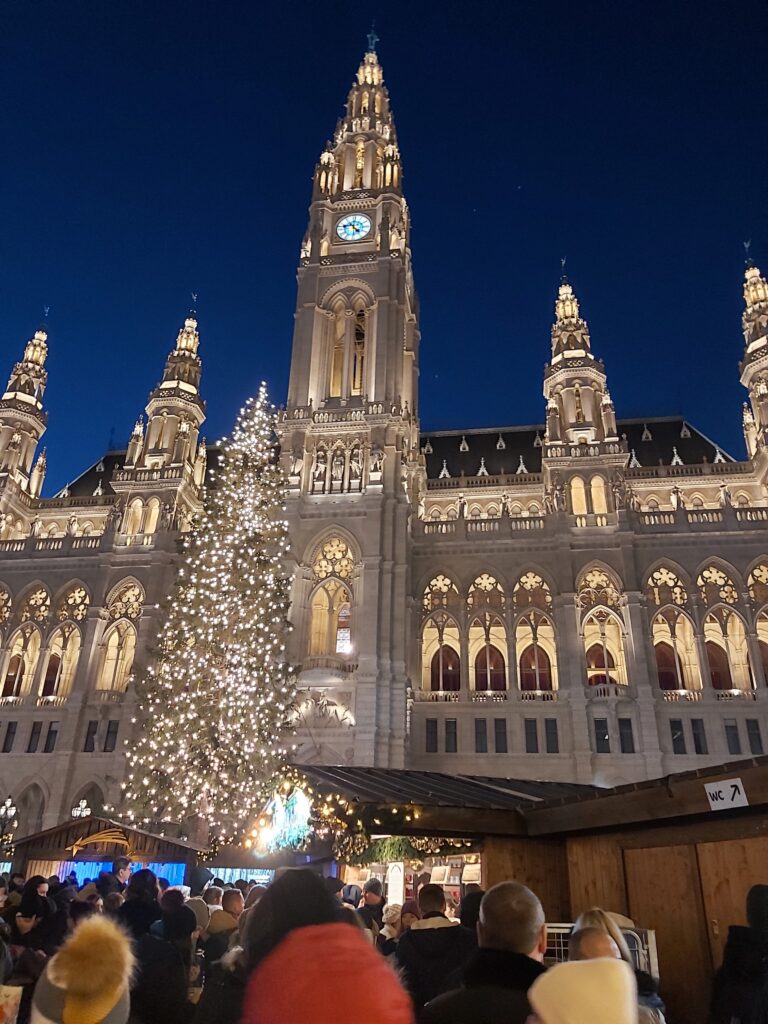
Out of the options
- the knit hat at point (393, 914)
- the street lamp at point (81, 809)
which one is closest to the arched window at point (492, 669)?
the street lamp at point (81, 809)

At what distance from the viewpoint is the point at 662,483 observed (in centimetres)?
4156

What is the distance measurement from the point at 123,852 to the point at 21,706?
79.5ft

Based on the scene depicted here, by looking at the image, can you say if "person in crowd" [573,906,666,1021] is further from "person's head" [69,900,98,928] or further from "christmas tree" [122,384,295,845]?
"christmas tree" [122,384,295,845]

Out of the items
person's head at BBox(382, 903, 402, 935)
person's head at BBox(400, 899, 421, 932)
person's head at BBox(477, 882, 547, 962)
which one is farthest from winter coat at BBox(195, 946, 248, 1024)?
person's head at BBox(382, 903, 402, 935)

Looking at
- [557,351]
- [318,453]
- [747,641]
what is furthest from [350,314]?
[747,641]

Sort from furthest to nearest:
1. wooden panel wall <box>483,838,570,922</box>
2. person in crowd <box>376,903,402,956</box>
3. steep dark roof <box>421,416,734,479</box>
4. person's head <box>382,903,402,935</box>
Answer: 1. steep dark roof <box>421,416,734,479</box>
2. wooden panel wall <box>483,838,570,922</box>
3. person's head <box>382,903,402,935</box>
4. person in crowd <box>376,903,402,956</box>

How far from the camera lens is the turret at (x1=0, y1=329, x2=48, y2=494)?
44688 millimetres

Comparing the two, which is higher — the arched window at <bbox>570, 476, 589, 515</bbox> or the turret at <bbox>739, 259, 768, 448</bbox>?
the turret at <bbox>739, 259, 768, 448</bbox>

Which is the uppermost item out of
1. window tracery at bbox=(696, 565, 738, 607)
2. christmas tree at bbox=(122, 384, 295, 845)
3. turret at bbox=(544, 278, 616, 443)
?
turret at bbox=(544, 278, 616, 443)

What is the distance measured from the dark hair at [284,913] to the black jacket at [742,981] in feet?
12.9

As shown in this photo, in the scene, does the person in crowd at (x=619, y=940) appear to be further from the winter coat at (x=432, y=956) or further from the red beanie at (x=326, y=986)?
the red beanie at (x=326, y=986)

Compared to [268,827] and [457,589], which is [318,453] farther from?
[268,827]

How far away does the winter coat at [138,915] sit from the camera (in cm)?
666

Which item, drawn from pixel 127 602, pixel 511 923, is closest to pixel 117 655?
pixel 127 602
